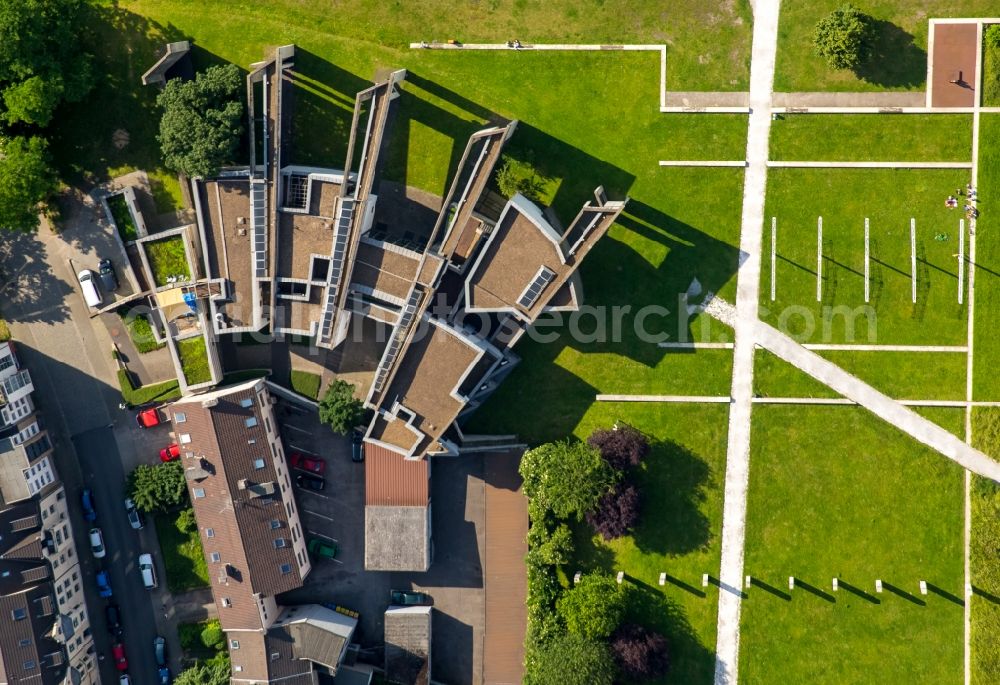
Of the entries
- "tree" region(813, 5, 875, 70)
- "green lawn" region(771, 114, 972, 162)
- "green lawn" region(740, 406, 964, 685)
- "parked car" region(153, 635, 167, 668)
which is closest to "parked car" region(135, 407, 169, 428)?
"parked car" region(153, 635, 167, 668)

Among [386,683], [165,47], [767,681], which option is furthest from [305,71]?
[767,681]

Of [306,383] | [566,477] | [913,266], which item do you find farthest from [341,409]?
[913,266]

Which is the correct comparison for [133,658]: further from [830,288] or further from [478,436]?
[830,288]

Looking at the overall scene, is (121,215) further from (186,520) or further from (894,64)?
(894,64)

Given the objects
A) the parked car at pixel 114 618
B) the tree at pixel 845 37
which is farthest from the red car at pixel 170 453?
the tree at pixel 845 37

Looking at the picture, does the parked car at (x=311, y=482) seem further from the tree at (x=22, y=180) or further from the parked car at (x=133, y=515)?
the tree at (x=22, y=180)

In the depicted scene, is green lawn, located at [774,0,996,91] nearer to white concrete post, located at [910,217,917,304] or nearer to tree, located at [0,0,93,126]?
white concrete post, located at [910,217,917,304]
